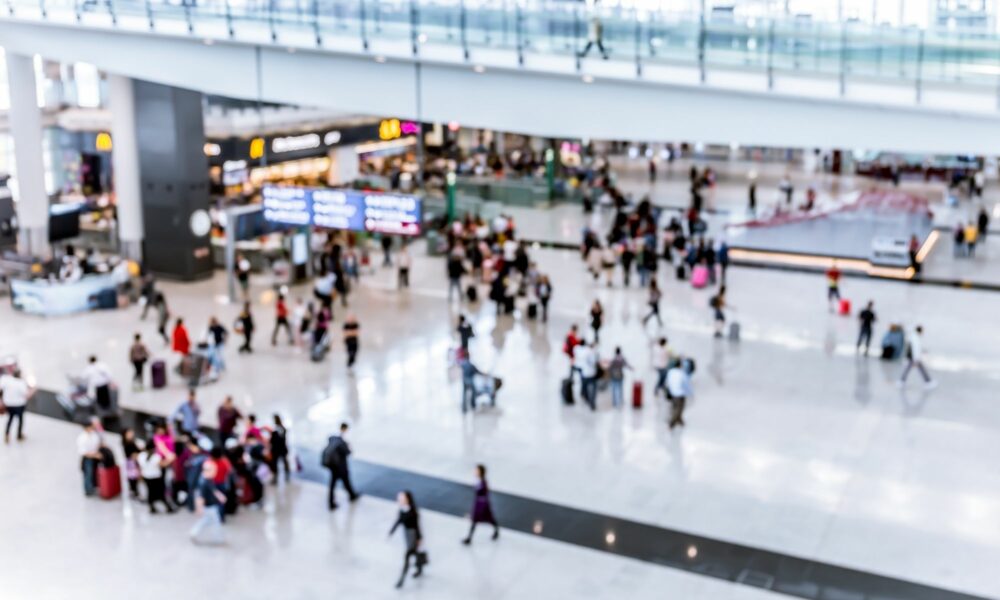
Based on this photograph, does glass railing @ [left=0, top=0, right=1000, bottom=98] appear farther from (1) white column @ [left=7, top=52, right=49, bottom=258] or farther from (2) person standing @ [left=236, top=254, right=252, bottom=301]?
(1) white column @ [left=7, top=52, right=49, bottom=258]

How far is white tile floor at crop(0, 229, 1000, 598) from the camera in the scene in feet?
52.1

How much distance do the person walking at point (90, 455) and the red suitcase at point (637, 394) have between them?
27.0ft

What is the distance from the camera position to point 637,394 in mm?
20047

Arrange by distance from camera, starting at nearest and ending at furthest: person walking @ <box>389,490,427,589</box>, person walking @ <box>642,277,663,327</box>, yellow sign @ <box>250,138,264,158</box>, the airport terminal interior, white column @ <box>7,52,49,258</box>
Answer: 1. person walking @ <box>389,490,427,589</box>
2. the airport terminal interior
3. person walking @ <box>642,277,663,327</box>
4. white column @ <box>7,52,49,258</box>
5. yellow sign @ <box>250,138,264,158</box>

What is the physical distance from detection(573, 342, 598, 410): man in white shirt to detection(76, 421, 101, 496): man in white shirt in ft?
24.8

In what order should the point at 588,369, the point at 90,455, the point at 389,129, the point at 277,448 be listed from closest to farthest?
the point at 90,455, the point at 277,448, the point at 588,369, the point at 389,129

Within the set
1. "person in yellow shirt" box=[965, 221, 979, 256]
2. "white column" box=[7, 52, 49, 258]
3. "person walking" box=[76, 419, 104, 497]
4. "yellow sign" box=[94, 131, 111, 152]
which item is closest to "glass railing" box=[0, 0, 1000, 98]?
"person walking" box=[76, 419, 104, 497]

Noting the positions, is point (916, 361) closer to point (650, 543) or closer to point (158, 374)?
point (650, 543)

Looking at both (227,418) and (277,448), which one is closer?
(277,448)

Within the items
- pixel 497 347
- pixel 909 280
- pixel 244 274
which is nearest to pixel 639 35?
pixel 497 347

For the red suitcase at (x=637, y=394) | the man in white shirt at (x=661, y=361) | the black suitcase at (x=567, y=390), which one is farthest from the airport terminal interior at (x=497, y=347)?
the man in white shirt at (x=661, y=361)

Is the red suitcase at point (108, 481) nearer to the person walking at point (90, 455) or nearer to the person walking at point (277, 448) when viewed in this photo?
the person walking at point (90, 455)

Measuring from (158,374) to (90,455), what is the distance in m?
4.93

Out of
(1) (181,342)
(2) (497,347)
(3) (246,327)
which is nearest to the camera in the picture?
(1) (181,342)
